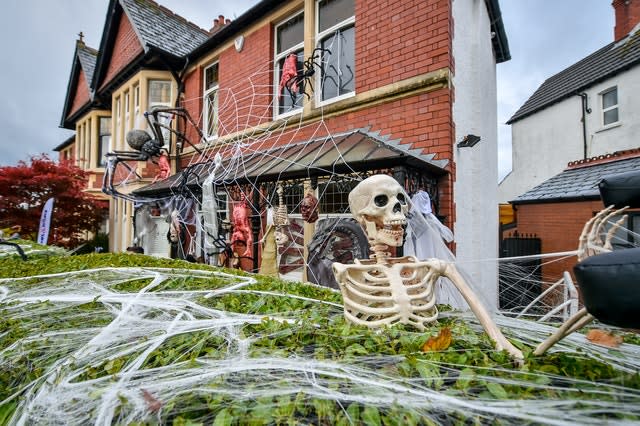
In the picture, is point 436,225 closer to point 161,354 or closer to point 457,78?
point 457,78

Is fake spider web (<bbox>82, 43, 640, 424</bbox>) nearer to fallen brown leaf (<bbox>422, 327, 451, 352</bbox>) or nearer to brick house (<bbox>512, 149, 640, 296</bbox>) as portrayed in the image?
fallen brown leaf (<bbox>422, 327, 451, 352</bbox>)

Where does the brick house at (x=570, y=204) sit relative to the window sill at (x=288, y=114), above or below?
below

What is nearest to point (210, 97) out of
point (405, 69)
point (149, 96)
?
point (149, 96)

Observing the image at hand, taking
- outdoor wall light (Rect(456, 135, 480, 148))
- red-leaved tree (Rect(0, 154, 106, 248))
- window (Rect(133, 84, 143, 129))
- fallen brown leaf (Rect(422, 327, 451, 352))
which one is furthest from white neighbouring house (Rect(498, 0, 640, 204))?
red-leaved tree (Rect(0, 154, 106, 248))

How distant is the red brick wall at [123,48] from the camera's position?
1078 cm

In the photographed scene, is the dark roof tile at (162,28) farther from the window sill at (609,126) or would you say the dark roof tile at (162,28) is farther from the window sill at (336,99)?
the window sill at (609,126)

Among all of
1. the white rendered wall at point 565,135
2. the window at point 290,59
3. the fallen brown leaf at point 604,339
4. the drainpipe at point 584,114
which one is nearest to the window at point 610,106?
the white rendered wall at point 565,135

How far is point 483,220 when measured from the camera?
592cm

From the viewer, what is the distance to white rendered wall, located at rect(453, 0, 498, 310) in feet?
16.5

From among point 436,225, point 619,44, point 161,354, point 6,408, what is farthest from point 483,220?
point 619,44

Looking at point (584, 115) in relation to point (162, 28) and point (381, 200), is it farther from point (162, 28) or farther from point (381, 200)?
point (162, 28)

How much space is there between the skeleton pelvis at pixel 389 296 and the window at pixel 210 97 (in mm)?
7708

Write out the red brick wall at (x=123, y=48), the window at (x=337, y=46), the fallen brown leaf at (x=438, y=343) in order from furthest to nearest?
1. the red brick wall at (x=123, y=48)
2. the window at (x=337, y=46)
3. the fallen brown leaf at (x=438, y=343)

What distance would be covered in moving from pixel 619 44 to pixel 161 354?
1642 centimetres
